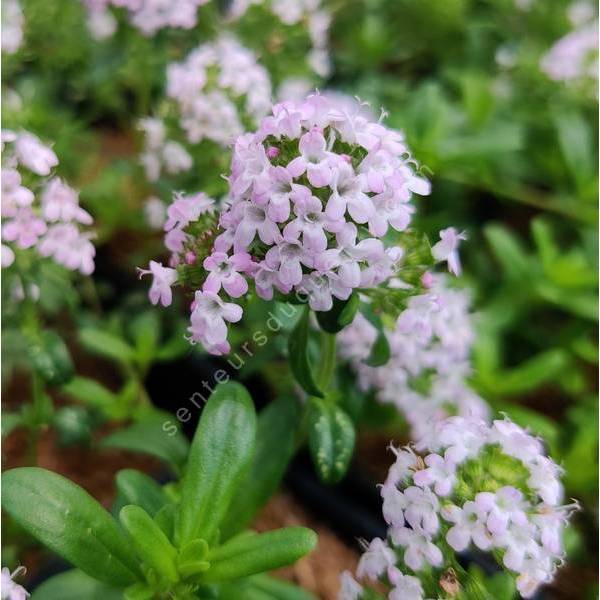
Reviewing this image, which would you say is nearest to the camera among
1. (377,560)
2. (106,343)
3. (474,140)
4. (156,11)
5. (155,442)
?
(377,560)

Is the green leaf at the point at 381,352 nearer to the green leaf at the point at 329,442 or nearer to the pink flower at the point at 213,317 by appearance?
the green leaf at the point at 329,442

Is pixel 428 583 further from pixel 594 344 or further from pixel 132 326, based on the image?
pixel 594 344

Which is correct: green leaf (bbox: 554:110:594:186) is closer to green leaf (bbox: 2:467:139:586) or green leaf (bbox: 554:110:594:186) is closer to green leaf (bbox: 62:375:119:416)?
green leaf (bbox: 62:375:119:416)

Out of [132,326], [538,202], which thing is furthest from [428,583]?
[538,202]

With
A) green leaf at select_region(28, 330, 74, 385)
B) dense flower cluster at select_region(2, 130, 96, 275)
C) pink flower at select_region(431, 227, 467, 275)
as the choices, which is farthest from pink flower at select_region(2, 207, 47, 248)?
pink flower at select_region(431, 227, 467, 275)

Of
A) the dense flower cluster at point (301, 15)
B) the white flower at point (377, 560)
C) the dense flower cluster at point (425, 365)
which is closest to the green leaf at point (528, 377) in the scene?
the dense flower cluster at point (425, 365)

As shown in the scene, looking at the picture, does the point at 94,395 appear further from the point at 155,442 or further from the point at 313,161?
the point at 313,161

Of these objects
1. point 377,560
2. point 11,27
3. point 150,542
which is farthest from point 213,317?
point 11,27
